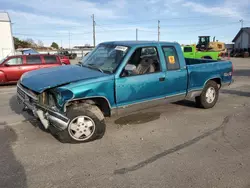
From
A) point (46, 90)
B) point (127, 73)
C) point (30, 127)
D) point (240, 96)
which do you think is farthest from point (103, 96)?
point (240, 96)

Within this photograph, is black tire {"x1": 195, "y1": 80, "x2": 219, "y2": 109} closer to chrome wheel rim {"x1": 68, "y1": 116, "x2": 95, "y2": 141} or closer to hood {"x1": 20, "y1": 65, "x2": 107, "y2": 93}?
hood {"x1": 20, "y1": 65, "x2": 107, "y2": 93}

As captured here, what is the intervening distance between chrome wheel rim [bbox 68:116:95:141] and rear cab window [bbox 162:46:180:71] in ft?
7.07

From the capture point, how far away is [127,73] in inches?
171

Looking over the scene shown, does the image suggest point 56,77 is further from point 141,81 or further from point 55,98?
point 141,81

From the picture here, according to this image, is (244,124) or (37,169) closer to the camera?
(37,169)

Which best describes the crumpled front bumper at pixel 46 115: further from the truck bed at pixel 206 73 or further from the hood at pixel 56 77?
the truck bed at pixel 206 73

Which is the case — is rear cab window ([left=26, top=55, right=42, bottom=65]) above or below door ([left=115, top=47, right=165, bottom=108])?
above

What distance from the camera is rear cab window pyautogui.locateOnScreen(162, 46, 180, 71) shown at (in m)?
4.98

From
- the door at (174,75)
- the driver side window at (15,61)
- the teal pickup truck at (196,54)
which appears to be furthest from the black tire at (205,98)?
the teal pickup truck at (196,54)

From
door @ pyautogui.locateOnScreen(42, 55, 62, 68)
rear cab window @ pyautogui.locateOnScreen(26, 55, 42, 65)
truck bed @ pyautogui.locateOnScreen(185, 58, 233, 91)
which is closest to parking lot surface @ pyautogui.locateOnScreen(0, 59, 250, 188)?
truck bed @ pyautogui.locateOnScreen(185, 58, 233, 91)

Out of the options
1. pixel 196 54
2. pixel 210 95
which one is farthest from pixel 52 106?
pixel 196 54

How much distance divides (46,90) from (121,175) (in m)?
1.90

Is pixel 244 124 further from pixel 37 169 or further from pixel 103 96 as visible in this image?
pixel 37 169

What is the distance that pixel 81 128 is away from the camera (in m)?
3.99
